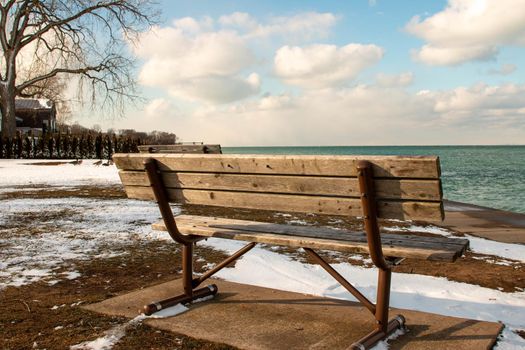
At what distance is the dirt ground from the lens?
311 centimetres

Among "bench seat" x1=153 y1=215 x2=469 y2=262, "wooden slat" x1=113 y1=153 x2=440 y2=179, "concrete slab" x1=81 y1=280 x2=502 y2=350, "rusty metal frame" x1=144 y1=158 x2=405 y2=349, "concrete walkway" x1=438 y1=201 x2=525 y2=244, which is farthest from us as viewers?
"concrete walkway" x1=438 y1=201 x2=525 y2=244

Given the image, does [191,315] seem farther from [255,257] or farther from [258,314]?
[255,257]

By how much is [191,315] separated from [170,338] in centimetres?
44

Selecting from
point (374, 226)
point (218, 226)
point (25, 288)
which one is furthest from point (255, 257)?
point (374, 226)

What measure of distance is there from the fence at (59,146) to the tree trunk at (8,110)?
0.89m

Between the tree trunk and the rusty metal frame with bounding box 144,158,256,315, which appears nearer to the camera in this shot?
the rusty metal frame with bounding box 144,158,256,315

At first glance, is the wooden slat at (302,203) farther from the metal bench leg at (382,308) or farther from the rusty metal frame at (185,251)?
the metal bench leg at (382,308)

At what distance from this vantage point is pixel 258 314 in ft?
11.6

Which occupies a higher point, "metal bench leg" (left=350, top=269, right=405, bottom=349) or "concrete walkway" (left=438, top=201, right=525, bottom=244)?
"metal bench leg" (left=350, top=269, right=405, bottom=349)

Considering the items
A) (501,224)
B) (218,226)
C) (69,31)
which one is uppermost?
(69,31)

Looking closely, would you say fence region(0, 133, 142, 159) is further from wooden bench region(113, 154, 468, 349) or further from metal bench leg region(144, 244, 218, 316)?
wooden bench region(113, 154, 468, 349)

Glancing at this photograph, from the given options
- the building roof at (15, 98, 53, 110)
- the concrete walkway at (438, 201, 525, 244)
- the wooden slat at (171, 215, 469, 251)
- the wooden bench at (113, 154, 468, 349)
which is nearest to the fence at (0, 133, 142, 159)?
the concrete walkway at (438, 201, 525, 244)

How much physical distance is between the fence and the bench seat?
2998 centimetres

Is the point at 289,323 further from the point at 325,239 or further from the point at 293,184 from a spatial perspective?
the point at 293,184
